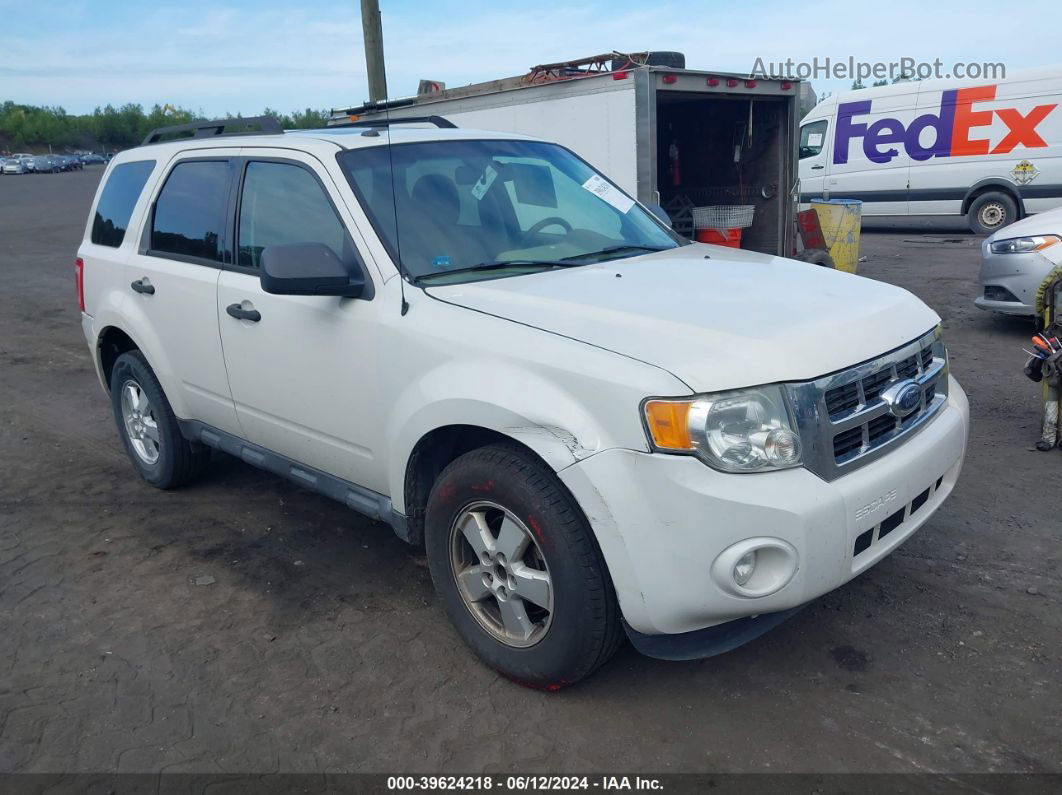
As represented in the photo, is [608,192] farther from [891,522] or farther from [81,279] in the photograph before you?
[81,279]

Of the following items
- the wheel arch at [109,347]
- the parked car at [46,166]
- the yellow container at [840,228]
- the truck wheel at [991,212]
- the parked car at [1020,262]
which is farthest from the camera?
the parked car at [46,166]

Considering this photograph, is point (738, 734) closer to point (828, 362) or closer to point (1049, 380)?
point (828, 362)

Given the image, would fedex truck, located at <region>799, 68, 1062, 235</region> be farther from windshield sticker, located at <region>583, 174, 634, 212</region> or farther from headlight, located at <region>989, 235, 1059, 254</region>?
windshield sticker, located at <region>583, 174, 634, 212</region>

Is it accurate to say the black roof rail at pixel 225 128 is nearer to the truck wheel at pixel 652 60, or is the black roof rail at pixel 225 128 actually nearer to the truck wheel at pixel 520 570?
the truck wheel at pixel 520 570

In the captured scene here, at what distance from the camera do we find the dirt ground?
113 inches

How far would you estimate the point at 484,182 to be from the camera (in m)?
3.94

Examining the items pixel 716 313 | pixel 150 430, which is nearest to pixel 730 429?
pixel 716 313

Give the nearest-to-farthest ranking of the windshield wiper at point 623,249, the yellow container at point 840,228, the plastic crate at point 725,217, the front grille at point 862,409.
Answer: the front grille at point 862,409
the windshield wiper at point 623,249
the plastic crate at point 725,217
the yellow container at point 840,228

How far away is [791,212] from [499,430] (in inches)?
340

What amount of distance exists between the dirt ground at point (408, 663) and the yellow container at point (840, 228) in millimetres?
6410

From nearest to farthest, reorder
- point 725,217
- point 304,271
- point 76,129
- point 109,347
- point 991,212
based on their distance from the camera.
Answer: point 304,271
point 109,347
point 725,217
point 991,212
point 76,129

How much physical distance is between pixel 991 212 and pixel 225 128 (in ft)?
45.0

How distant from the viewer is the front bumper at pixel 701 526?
2.59 metres

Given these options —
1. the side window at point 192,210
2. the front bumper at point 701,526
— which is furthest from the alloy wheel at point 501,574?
the side window at point 192,210
